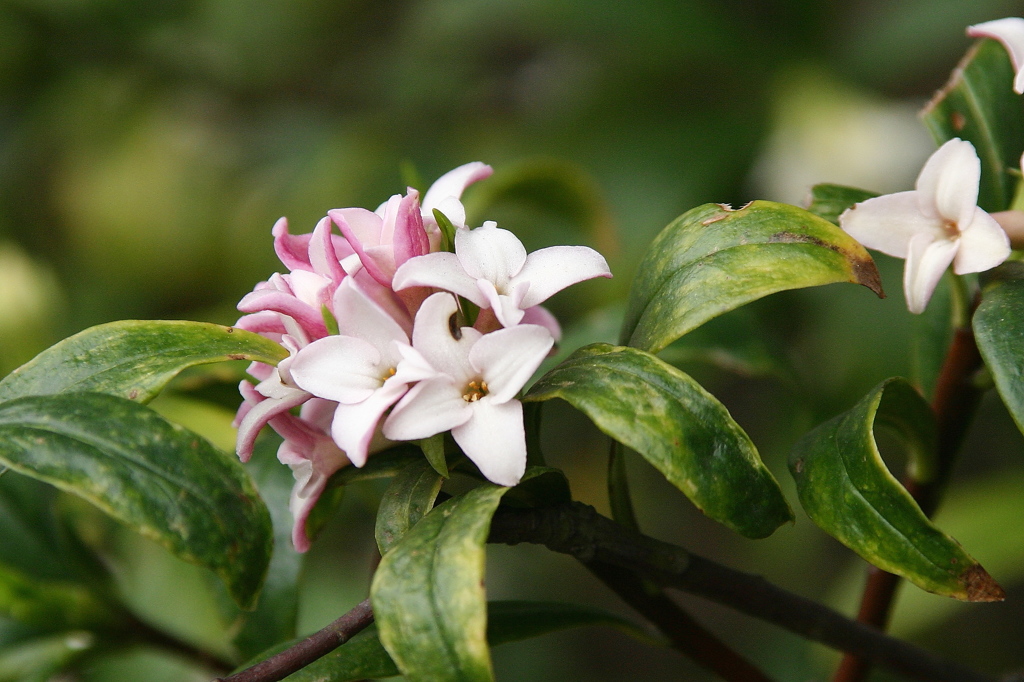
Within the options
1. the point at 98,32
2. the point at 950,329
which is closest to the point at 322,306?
the point at 950,329

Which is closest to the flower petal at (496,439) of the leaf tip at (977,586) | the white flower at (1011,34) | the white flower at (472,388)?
the white flower at (472,388)

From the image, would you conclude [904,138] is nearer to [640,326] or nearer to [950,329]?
[950,329]

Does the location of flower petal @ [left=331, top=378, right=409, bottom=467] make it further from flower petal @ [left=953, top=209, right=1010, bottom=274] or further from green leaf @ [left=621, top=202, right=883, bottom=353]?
flower petal @ [left=953, top=209, right=1010, bottom=274]

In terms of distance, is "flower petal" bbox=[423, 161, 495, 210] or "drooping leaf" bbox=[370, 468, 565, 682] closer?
"drooping leaf" bbox=[370, 468, 565, 682]

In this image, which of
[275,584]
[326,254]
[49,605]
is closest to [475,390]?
[326,254]

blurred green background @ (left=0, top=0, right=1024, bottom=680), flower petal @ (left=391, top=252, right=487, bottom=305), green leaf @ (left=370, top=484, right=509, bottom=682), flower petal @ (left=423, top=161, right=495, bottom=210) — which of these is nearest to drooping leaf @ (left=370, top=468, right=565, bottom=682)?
green leaf @ (left=370, top=484, right=509, bottom=682)
